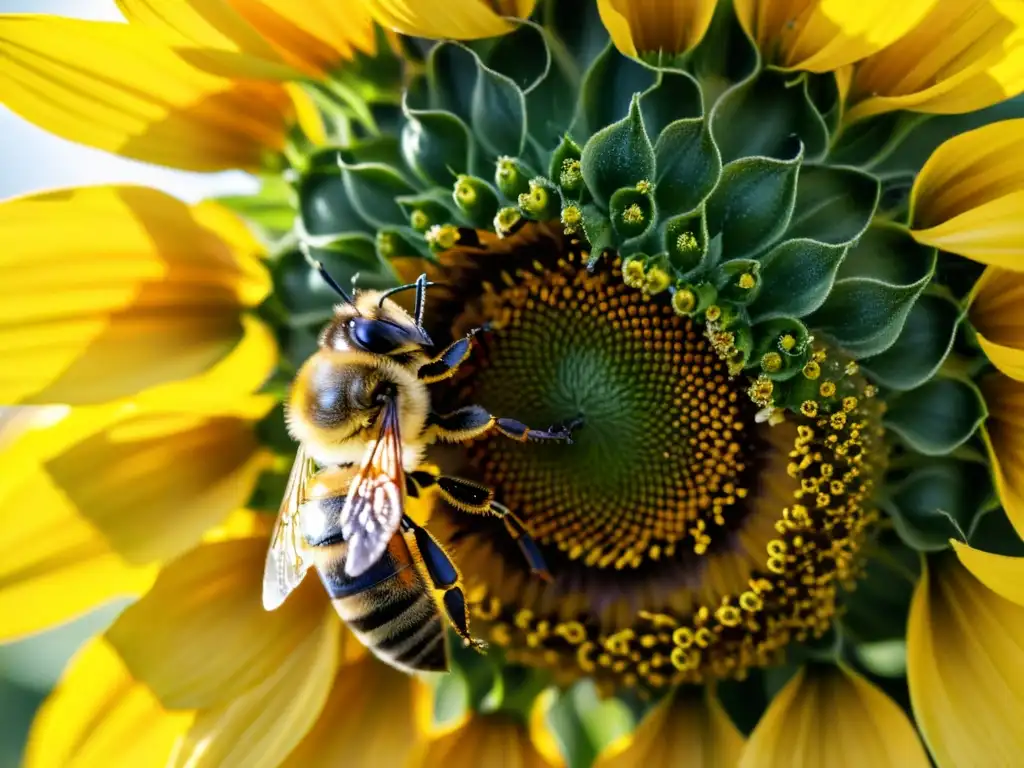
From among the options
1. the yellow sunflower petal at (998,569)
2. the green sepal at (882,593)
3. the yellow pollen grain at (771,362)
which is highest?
the yellow pollen grain at (771,362)

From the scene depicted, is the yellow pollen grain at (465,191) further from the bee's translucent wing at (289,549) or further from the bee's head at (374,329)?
the bee's translucent wing at (289,549)

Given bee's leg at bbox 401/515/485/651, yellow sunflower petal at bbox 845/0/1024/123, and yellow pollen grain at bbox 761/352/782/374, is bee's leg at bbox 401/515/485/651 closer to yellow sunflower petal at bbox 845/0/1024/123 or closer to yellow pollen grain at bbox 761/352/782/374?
yellow pollen grain at bbox 761/352/782/374

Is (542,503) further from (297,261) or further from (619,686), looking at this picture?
(297,261)

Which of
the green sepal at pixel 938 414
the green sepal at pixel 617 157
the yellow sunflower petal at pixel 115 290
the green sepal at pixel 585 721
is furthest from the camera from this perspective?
the green sepal at pixel 585 721

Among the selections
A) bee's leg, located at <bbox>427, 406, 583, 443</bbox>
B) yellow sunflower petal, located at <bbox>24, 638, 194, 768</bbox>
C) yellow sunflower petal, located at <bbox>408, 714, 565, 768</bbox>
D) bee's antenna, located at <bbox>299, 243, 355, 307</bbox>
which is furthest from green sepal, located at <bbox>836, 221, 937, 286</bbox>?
yellow sunflower petal, located at <bbox>24, 638, 194, 768</bbox>

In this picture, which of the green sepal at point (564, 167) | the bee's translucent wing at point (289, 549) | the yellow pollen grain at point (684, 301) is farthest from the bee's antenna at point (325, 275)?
the yellow pollen grain at point (684, 301)

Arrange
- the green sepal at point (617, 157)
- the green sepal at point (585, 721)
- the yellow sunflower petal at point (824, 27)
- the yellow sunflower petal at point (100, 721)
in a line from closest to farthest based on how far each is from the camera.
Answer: the yellow sunflower petal at point (824, 27) → the green sepal at point (617, 157) → the yellow sunflower petal at point (100, 721) → the green sepal at point (585, 721)

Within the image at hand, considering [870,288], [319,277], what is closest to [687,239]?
[870,288]

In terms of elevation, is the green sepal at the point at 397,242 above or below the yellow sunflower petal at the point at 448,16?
below
